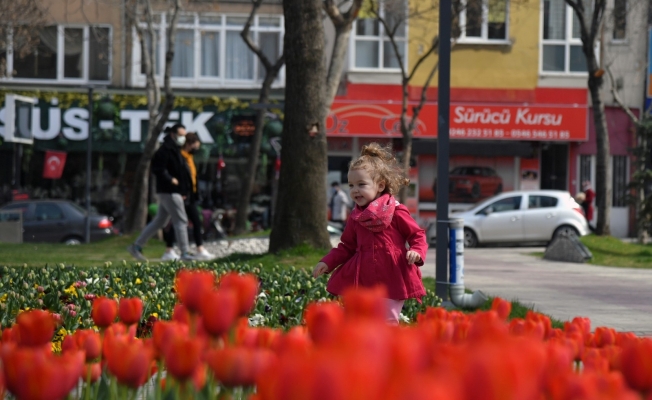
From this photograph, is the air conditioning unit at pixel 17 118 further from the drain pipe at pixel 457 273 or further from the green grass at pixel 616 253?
the drain pipe at pixel 457 273

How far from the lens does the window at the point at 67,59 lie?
110 feet

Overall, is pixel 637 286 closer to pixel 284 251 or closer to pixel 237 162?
pixel 284 251

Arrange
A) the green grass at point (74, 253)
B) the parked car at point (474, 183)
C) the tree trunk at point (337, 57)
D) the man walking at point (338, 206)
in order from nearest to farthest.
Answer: the green grass at point (74, 253), the tree trunk at point (337, 57), the man walking at point (338, 206), the parked car at point (474, 183)

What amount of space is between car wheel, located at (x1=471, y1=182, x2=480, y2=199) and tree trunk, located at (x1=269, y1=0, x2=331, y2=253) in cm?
2106

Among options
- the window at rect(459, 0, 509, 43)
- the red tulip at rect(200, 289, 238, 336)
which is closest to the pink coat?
the red tulip at rect(200, 289, 238, 336)

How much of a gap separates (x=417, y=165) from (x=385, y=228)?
2822cm

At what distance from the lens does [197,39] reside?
1342 inches

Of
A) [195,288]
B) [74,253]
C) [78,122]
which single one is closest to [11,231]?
[74,253]

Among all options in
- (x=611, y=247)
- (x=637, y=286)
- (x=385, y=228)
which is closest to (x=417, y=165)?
(x=611, y=247)

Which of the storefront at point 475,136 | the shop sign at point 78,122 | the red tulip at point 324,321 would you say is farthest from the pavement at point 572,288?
the shop sign at point 78,122

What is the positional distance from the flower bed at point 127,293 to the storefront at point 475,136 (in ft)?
79.2

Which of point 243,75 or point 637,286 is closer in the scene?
point 637,286

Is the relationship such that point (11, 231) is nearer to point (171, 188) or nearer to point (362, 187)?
point (171, 188)

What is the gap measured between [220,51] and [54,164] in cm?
671
